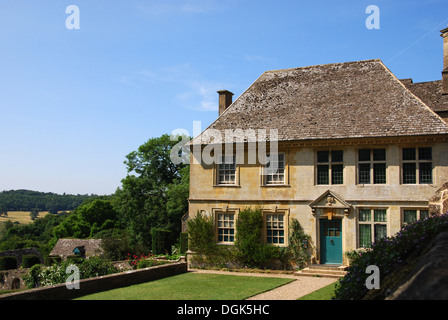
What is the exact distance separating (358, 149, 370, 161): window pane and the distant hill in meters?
163

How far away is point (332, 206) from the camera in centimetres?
2125

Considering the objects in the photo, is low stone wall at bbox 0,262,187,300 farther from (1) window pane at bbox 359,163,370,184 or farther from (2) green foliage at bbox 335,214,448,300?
(1) window pane at bbox 359,163,370,184

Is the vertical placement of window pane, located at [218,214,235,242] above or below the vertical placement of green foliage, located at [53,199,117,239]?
above

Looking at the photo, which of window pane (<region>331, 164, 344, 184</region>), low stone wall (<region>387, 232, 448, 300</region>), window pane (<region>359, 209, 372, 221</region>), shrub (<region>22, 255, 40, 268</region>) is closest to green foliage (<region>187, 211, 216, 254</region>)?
window pane (<region>331, 164, 344, 184</region>)

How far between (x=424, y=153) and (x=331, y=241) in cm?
617

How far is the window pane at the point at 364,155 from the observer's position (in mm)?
21266

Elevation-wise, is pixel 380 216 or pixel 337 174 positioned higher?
pixel 337 174

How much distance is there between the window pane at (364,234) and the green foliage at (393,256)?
10103mm

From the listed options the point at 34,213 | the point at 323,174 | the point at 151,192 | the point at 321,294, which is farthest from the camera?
the point at 34,213

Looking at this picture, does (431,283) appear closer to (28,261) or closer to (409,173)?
(409,173)

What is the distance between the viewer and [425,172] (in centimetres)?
2025

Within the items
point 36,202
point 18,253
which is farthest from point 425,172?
point 36,202

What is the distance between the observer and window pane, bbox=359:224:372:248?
20.7m

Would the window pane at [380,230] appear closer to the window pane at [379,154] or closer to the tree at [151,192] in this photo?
the window pane at [379,154]
